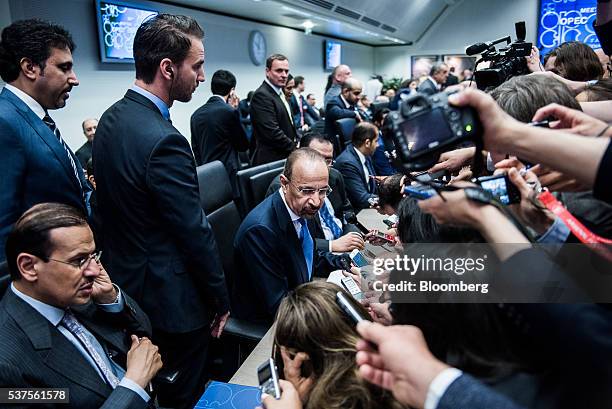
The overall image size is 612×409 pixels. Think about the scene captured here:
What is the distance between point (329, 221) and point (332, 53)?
8.68 metres

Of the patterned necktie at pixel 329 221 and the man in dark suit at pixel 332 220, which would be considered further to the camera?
the patterned necktie at pixel 329 221

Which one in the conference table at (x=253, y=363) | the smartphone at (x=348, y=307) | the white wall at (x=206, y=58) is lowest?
the conference table at (x=253, y=363)

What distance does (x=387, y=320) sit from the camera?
3.85ft

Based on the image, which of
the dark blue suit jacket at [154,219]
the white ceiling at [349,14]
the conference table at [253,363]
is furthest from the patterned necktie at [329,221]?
the white ceiling at [349,14]

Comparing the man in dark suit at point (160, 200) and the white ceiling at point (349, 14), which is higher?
the white ceiling at point (349, 14)

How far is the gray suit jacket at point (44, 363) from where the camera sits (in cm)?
106

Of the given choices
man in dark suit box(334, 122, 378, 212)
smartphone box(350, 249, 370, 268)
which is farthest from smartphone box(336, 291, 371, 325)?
man in dark suit box(334, 122, 378, 212)

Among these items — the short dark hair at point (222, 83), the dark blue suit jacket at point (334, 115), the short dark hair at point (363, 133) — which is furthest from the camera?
the dark blue suit jacket at point (334, 115)

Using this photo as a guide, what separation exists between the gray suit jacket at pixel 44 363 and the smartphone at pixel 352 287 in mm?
737

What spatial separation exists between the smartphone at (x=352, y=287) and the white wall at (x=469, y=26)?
10.5 m

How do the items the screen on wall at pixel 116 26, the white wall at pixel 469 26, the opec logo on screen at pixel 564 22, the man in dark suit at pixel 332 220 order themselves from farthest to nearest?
the white wall at pixel 469 26 < the opec logo on screen at pixel 564 22 < the screen on wall at pixel 116 26 < the man in dark suit at pixel 332 220

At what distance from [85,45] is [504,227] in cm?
440

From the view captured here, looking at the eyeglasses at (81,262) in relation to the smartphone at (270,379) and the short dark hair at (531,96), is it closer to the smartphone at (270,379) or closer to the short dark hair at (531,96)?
the smartphone at (270,379)

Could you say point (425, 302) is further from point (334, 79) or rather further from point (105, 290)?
point (334, 79)
